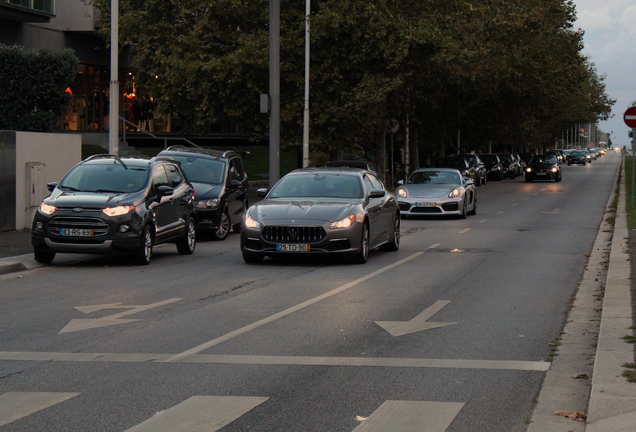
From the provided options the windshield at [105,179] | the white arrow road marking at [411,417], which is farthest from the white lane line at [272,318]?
the windshield at [105,179]

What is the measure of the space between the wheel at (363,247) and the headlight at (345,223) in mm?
354

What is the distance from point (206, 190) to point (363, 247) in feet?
20.0

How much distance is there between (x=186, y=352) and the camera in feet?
27.0

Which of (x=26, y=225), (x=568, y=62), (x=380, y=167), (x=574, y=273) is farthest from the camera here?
(x=568, y=62)

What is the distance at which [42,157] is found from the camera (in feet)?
69.3

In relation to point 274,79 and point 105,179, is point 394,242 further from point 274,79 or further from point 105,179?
point 274,79

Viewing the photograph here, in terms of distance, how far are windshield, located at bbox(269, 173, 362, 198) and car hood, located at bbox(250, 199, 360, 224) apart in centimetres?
61

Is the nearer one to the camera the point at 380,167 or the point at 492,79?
the point at 380,167

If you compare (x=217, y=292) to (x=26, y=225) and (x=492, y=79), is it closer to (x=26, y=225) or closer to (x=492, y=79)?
(x=26, y=225)

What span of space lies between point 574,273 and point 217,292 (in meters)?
5.39

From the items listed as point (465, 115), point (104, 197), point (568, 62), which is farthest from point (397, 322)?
point (465, 115)

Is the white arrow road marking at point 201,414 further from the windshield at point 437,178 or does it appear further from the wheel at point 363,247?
the windshield at point 437,178

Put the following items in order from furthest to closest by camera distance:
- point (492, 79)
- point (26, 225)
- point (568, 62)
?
point (568, 62) < point (492, 79) < point (26, 225)

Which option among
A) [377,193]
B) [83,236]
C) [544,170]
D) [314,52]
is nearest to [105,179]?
[83,236]
